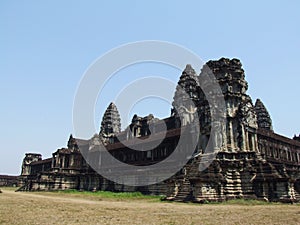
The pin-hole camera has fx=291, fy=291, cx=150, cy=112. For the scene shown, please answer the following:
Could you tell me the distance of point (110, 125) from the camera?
83562 mm

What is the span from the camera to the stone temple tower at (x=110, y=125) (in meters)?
81.5

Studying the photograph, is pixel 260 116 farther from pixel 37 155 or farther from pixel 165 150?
pixel 37 155

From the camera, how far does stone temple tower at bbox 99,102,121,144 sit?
267 feet

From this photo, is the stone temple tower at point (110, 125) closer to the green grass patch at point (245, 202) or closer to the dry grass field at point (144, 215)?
the green grass patch at point (245, 202)

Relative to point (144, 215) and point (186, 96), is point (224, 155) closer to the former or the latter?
point (144, 215)

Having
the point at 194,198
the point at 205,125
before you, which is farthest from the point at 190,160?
the point at 194,198

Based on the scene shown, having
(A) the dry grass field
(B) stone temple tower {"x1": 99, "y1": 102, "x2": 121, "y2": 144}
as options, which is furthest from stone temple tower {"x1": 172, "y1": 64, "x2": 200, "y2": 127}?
(A) the dry grass field

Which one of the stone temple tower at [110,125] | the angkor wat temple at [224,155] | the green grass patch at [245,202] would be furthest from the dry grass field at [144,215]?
the stone temple tower at [110,125]

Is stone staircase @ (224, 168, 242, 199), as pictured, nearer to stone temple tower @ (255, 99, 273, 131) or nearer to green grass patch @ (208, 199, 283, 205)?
green grass patch @ (208, 199, 283, 205)

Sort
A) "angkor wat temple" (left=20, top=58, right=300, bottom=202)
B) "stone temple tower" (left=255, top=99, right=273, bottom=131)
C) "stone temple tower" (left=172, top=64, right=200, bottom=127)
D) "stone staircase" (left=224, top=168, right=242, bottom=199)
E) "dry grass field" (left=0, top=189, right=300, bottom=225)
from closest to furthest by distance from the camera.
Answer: "dry grass field" (left=0, top=189, right=300, bottom=225) < "angkor wat temple" (left=20, top=58, right=300, bottom=202) < "stone staircase" (left=224, top=168, right=242, bottom=199) < "stone temple tower" (left=172, top=64, right=200, bottom=127) < "stone temple tower" (left=255, top=99, right=273, bottom=131)

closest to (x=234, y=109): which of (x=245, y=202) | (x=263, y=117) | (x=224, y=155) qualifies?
(x=224, y=155)

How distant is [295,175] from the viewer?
38.1m

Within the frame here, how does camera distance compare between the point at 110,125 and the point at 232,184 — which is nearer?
the point at 232,184

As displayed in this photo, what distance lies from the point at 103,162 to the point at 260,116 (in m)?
47.5
